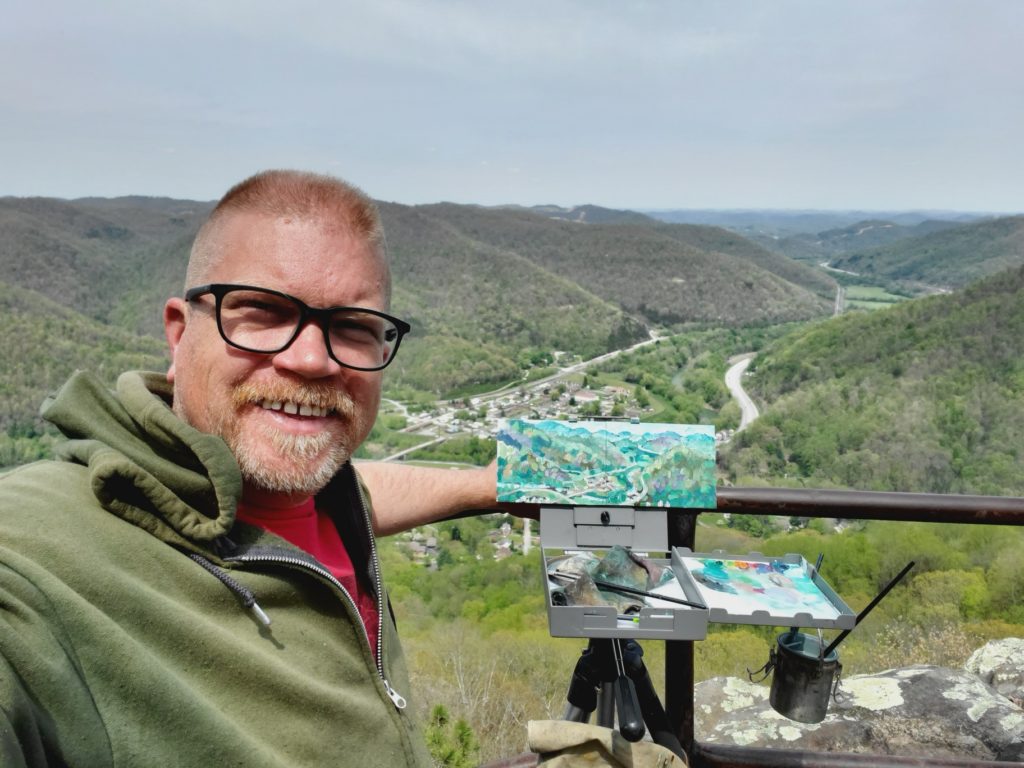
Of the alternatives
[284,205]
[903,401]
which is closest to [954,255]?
[903,401]

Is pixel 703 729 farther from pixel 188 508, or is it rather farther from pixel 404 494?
pixel 188 508

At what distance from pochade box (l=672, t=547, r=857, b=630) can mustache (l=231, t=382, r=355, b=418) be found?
0.83 m

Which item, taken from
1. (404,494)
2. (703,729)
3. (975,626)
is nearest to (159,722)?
(404,494)

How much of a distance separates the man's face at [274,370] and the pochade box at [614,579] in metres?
0.54

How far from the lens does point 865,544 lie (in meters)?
6.22

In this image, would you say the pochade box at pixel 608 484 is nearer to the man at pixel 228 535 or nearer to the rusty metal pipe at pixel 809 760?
the man at pixel 228 535

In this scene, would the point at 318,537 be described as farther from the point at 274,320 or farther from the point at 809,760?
the point at 809,760

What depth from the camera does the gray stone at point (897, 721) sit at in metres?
2.02

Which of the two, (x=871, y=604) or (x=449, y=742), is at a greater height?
(x=871, y=604)

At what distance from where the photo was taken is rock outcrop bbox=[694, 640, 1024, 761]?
79.4 inches

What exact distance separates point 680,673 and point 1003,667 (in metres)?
Result: 1.90

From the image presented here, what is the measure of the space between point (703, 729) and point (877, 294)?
8615cm

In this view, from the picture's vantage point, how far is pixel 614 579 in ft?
4.67

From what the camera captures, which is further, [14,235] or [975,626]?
[14,235]
